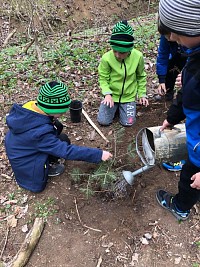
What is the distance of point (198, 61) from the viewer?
2088 mm

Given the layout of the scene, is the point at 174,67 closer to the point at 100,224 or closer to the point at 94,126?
the point at 94,126

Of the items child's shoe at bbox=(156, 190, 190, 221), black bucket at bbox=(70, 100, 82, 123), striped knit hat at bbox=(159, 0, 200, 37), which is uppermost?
striped knit hat at bbox=(159, 0, 200, 37)

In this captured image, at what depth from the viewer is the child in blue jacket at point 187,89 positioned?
69.8 inches

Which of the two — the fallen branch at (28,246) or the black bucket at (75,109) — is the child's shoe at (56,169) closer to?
the fallen branch at (28,246)

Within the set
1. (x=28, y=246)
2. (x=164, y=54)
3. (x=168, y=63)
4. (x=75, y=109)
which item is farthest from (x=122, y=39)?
(x=28, y=246)

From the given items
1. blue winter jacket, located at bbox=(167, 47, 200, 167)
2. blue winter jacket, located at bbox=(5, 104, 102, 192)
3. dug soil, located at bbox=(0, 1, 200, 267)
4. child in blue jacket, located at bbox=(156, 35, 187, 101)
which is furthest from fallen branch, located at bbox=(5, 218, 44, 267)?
child in blue jacket, located at bbox=(156, 35, 187, 101)

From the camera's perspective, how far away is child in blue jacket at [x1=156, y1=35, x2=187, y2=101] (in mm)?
4047

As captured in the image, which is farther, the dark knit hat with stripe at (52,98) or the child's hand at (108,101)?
the child's hand at (108,101)

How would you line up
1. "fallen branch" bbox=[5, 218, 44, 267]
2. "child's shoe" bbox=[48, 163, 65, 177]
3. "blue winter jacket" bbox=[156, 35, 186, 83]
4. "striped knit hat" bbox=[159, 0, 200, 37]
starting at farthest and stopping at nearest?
"blue winter jacket" bbox=[156, 35, 186, 83] < "child's shoe" bbox=[48, 163, 65, 177] < "fallen branch" bbox=[5, 218, 44, 267] < "striped knit hat" bbox=[159, 0, 200, 37]

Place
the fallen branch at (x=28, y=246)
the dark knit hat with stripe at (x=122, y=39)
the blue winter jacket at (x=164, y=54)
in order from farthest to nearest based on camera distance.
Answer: the blue winter jacket at (x=164, y=54), the dark knit hat with stripe at (x=122, y=39), the fallen branch at (x=28, y=246)

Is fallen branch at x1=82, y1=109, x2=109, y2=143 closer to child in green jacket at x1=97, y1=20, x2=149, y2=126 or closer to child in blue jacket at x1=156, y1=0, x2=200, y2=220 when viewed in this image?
child in green jacket at x1=97, y1=20, x2=149, y2=126

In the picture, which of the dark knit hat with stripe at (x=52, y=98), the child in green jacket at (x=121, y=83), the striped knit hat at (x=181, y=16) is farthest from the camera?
the child in green jacket at (x=121, y=83)

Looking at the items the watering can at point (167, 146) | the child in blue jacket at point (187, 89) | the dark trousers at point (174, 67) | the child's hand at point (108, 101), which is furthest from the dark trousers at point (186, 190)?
the dark trousers at point (174, 67)

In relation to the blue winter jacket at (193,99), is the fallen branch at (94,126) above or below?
below
